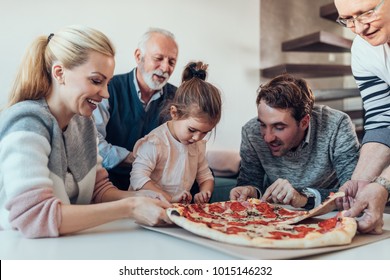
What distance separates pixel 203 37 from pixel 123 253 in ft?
9.38

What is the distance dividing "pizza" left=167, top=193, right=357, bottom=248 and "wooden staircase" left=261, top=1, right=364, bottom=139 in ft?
8.45

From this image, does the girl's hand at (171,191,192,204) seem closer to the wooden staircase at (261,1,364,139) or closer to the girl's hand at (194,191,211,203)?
the girl's hand at (194,191,211,203)

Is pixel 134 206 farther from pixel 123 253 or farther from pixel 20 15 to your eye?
Result: pixel 20 15

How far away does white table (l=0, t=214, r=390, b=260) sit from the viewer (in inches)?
37.7

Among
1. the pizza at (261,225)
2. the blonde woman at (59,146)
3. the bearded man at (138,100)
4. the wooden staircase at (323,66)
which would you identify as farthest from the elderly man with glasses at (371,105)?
the wooden staircase at (323,66)

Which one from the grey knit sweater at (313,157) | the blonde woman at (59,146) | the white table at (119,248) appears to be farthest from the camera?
the grey knit sweater at (313,157)

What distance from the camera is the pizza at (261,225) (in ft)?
3.27

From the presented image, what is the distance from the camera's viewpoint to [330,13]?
4086 mm

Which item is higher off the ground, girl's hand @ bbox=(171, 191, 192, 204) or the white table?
the white table

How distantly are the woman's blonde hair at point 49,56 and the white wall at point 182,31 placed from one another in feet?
2.60

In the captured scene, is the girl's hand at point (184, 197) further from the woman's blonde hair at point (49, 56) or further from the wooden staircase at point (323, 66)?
the wooden staircase at point (323, 66)

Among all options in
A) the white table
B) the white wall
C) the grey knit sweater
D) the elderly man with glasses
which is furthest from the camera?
the white wall

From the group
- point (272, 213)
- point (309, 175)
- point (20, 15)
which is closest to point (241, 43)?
point (20, 15)

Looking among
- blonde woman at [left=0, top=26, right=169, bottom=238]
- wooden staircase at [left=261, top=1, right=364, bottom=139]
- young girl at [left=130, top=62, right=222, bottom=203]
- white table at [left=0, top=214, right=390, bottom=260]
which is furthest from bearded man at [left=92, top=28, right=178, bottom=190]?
wooden staircase at [left=261, top=1, right=364, bottom=139]
